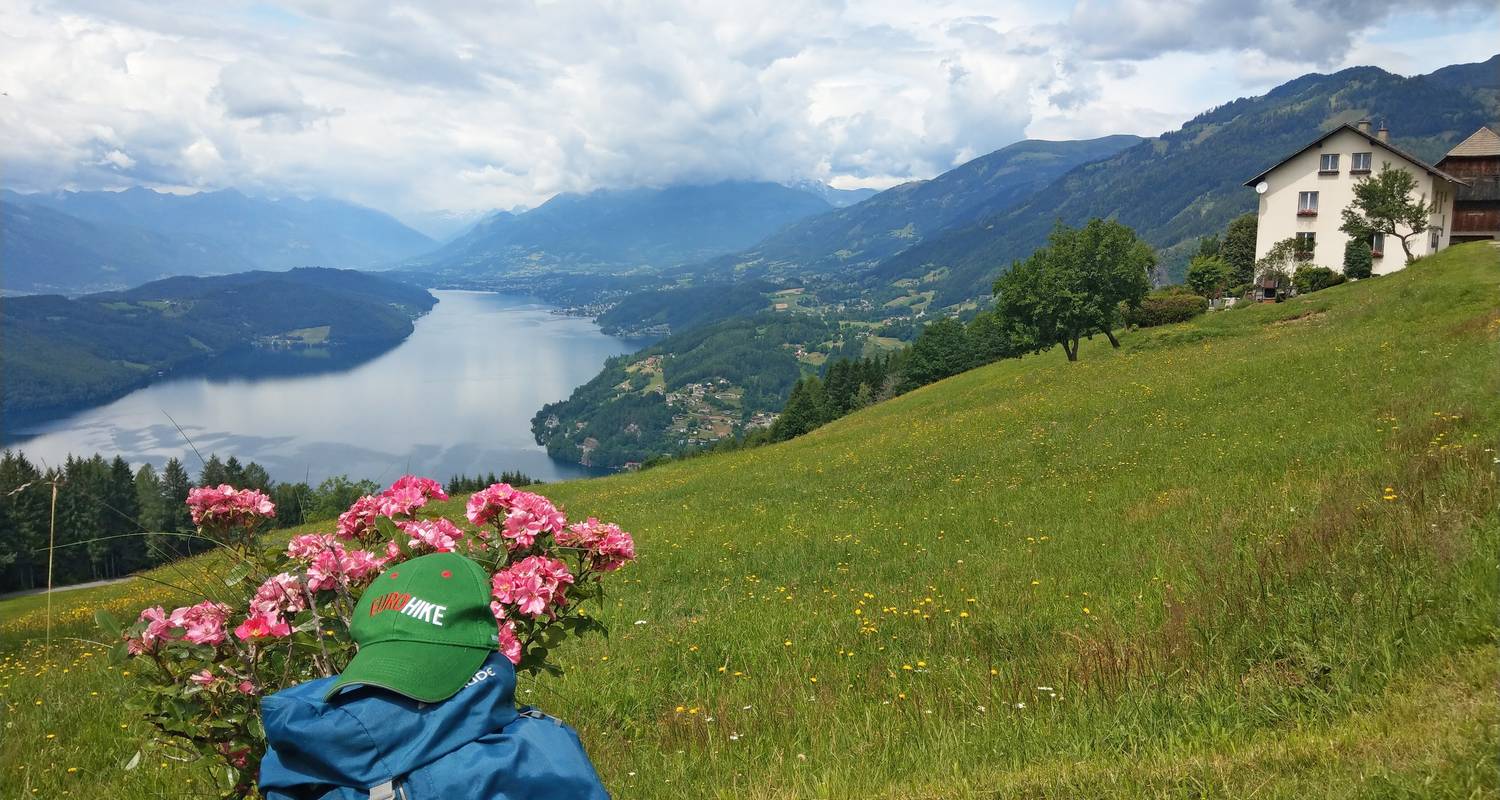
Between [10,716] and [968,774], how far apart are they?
27.2 ft

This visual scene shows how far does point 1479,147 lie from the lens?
5228 centimetres

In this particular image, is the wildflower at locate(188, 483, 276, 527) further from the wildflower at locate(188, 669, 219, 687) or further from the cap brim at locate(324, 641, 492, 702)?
the cap brim at locate(324, 641, 492, 702)

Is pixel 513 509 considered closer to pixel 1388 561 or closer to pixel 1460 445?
pixel 1388 561

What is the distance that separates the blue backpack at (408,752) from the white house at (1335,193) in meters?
60.6

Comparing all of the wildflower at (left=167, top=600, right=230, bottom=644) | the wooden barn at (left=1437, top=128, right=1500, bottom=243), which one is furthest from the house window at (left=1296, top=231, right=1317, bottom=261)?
the wildflower at (left=167, top=600, right=230, bottom=644)

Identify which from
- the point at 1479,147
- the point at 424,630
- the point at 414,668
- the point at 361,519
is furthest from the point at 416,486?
Answer: the point at 1479,147

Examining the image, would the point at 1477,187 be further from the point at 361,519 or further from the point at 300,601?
the point at 300,601

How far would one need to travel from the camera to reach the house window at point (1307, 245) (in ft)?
168

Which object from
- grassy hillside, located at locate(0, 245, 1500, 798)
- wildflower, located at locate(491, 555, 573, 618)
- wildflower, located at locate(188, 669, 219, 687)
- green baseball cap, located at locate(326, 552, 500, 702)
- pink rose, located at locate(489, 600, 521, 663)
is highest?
green baseball cap, located at locate(326, 552, 500, 702)

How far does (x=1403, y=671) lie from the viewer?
4223 millimetres

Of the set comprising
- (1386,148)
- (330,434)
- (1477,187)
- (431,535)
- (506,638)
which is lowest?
(330,434)

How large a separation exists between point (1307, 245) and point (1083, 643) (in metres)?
59.2

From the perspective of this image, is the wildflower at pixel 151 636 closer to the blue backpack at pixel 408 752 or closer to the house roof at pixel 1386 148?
the blue backpack at pixel 408 752

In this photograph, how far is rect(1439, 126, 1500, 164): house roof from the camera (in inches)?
2035
